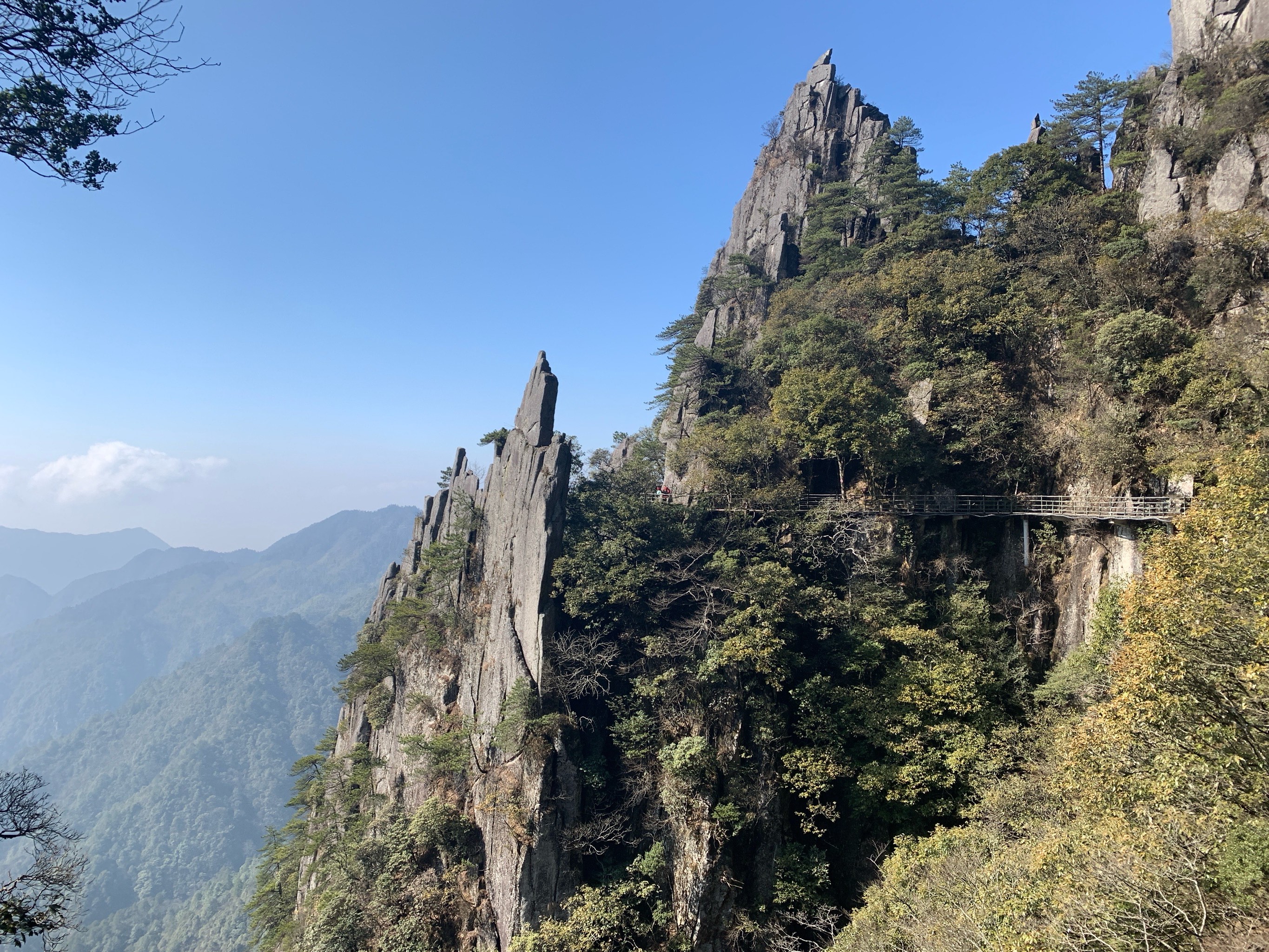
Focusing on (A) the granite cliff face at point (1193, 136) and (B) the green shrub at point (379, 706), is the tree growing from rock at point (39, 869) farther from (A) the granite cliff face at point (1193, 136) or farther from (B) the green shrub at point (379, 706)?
(A) the granite cliff face at point (1193, 136)

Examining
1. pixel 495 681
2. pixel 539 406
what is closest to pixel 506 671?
pixel 495 681

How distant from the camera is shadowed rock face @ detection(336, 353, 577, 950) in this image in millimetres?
18484

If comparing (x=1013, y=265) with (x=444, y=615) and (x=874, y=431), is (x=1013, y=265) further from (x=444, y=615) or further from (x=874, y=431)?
(x=444, y=615)

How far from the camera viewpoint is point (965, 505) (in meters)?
22.9

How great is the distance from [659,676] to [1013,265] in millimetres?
24140

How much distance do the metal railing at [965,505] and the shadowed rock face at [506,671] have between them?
6419 millimetres

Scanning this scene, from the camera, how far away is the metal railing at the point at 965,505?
18.8 meters

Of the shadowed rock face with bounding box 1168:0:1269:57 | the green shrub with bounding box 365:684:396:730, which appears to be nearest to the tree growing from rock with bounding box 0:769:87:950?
the green shrub with bounding box 365:684:396:730

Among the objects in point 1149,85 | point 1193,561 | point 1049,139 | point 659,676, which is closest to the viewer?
point 1193,561

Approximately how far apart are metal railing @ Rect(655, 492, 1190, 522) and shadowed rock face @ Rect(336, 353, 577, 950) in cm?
642

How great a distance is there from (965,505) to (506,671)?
60.7ft

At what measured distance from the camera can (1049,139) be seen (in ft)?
106

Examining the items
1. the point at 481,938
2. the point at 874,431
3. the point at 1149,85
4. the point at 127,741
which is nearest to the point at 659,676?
the point at 481,938

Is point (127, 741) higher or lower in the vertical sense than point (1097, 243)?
lower
